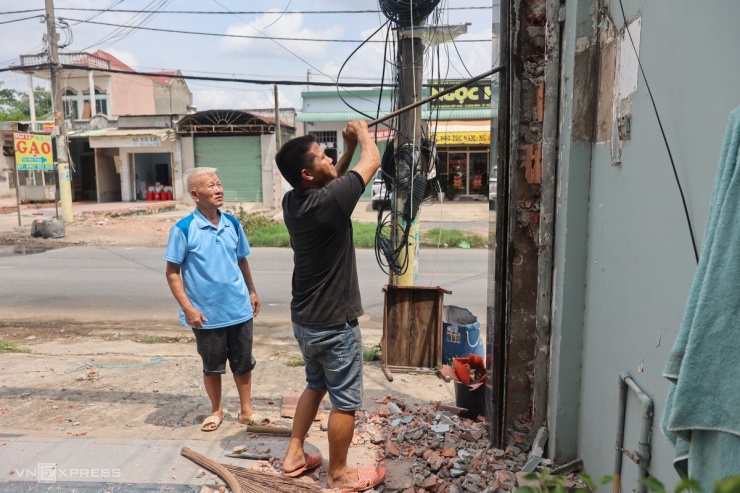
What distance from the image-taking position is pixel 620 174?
2.36m

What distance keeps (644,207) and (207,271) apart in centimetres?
283

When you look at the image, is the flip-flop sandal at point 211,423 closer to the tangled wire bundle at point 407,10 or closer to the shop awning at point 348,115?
the tangled wire bundle at point 407,10

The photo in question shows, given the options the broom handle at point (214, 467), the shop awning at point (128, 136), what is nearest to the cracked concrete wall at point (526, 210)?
the broom handle at point (214, 467)

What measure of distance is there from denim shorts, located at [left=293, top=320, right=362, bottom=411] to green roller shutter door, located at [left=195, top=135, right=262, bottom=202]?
23620 mm

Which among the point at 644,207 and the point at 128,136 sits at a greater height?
the point at 128,136

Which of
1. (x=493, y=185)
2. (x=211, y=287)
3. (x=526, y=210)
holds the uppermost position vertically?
(x=493, y=185)

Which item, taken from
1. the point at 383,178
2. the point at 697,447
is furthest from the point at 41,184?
the point at 697,447

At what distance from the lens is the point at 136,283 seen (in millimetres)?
10367

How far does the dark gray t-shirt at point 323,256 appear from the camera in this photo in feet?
9.57

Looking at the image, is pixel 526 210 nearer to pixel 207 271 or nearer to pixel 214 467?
pixel 207 271

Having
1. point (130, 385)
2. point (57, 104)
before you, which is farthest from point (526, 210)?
point (57, 104)

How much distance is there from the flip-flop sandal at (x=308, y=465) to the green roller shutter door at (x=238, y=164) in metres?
23.4

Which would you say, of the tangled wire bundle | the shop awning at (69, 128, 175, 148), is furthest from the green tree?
the tangled wire bundle

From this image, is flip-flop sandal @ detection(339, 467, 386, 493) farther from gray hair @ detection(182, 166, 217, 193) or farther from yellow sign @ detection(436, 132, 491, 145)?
yellow sign @ detection(436, 132, 491, 145)
